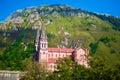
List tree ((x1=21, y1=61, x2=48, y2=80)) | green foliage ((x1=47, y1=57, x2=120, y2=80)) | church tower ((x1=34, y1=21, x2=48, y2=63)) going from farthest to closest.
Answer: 1. church tower ((x1=34, y1=21, x2=48, y2=63))
2. tree ((x1=21, y1=61, x2=48, y2=80))
3. green foliage ((x1=47, y1=57, x2=120, y2=80))

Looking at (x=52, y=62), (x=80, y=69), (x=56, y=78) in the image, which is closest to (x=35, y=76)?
(x=56, y=78)

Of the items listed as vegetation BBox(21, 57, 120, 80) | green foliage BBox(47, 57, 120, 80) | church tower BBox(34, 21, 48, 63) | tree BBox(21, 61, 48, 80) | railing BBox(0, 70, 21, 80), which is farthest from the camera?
church tower BBox(34, 21, 48, 63)

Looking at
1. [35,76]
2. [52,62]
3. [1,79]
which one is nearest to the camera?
[35,76]

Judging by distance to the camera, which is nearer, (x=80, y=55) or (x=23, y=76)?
(x=23, y=76)

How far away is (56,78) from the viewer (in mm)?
90500

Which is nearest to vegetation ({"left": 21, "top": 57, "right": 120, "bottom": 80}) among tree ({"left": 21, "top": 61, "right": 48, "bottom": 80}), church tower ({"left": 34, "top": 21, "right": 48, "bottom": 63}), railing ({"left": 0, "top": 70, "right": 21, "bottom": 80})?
tree ({"left": 21, "top": 61, "right": 48, "bottom": 80})

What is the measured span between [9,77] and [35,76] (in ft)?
52.5

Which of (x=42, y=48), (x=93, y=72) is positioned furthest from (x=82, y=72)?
(x=42, y=48)

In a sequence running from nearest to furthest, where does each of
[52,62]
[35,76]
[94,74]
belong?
[94,74] < [35,76] < [52,62]

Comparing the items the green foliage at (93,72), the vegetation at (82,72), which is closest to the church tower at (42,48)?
the vegetation at (82,72)

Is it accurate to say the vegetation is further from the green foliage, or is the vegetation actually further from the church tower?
the church tower

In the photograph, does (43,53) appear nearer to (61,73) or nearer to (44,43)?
(44,43)

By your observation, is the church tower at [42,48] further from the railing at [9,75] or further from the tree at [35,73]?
the tree at [35,73]

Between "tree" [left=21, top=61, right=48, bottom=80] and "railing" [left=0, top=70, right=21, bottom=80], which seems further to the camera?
"railing" [left=0, top=70, right=21, bottom=80]
